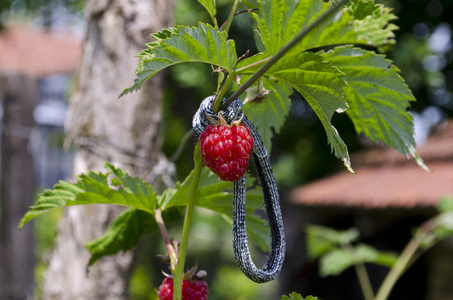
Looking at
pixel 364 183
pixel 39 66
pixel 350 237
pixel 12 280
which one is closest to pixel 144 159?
pixel 350 237

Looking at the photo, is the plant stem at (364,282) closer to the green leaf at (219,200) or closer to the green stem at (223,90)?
the green leaf at (219,200)

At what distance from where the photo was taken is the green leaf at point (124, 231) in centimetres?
84

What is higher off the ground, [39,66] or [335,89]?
[335,89]

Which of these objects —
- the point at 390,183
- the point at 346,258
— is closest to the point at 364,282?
the point at 346,258

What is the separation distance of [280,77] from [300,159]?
6798mm

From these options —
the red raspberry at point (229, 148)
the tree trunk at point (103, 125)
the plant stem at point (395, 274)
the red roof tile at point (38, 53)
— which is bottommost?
the red roof tile at point (38, 53)

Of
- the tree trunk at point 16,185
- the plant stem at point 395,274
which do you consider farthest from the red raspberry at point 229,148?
the tree trunk at point 16,185

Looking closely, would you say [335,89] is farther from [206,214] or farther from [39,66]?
[206,214]

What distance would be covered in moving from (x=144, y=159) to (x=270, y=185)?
119cm

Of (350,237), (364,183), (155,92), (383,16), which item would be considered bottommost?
(364,183)

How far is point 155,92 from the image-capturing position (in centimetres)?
171

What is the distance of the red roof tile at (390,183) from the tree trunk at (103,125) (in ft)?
9.28

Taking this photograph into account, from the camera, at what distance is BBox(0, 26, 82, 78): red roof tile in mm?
6930

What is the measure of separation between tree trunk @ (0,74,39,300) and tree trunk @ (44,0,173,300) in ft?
5.43
